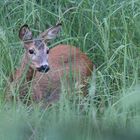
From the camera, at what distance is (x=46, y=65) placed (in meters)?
5.44

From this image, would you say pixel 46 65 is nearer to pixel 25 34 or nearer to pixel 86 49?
pixel 25 34

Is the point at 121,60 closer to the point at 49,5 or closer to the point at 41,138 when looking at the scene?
the point at 49,5

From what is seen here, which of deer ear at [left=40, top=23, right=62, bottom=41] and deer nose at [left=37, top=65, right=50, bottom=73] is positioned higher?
deer ear at [left=40, top=23, right=62, bottom=41]

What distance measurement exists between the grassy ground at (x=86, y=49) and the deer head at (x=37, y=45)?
0.12 meters

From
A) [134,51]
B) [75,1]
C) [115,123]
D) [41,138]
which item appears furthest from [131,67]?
[115,123]

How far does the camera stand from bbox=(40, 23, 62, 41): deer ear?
581cm

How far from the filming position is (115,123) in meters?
2.68

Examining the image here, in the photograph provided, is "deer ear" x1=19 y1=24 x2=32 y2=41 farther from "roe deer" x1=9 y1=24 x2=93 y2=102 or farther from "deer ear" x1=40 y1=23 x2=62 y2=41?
"deer ear" x1=40 y1=23 x2=62 y2=41

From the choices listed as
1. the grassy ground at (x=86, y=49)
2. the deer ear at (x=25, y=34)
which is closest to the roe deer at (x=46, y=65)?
the deer ear at (x=25, y=34)

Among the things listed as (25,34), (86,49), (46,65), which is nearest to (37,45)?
(25,34)

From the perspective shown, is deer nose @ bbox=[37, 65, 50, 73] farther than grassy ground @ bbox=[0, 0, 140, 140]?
Yes

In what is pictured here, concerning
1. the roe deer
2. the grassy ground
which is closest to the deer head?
the roe deer

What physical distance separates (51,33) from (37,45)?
0.22 meters

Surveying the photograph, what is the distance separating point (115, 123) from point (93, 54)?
335 centimetres
